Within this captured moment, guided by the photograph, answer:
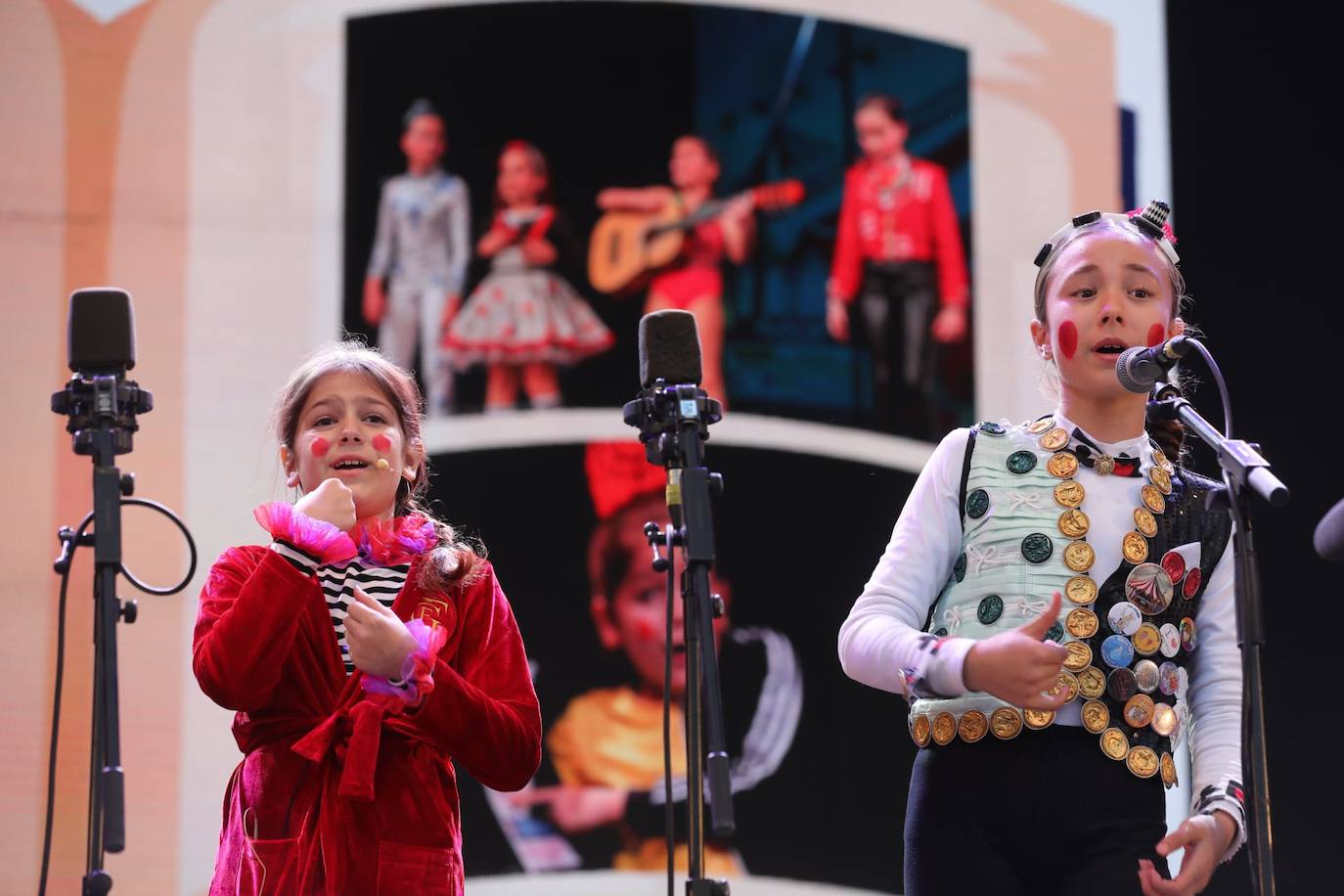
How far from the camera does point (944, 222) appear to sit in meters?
4.03

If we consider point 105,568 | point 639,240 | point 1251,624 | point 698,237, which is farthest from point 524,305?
point 1251,624

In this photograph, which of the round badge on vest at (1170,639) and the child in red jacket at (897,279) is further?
the child in red jacket at (897,279)

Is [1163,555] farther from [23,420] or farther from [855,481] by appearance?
[23,420]

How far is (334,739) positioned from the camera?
86.4 inches

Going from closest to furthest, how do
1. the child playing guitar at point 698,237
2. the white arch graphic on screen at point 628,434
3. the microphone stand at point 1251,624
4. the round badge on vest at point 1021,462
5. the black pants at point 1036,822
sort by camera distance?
the microphone stand at point 1251,624 < the black pants at point 1036,822 < the round badge on vest at point 1021,462 < the white arch graphic on screen at point 628,434 < the child playing guitar at point 698,237

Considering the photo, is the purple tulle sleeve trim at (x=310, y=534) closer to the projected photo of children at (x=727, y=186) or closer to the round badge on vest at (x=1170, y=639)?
the round badge on vest at (x=1170, y=639)

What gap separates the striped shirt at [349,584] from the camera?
7.49ft

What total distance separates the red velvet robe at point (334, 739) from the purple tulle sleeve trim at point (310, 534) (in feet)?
0.12

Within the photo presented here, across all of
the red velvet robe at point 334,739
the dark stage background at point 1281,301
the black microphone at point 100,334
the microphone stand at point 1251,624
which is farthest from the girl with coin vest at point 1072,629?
the dark stage background at point 1281,301

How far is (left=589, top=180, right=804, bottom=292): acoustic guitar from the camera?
12.9 ft

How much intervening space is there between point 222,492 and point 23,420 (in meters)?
0.47

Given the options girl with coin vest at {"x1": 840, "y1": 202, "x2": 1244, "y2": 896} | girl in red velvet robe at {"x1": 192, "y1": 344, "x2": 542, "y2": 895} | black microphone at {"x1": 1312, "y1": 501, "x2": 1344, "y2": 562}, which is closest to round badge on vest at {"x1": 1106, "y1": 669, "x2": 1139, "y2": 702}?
girl with coin vest at {"x1": 840, "y1": 202, "x2": 1244, "y2": 896}

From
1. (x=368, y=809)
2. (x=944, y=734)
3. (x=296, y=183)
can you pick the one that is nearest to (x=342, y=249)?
(x=296, y=183)

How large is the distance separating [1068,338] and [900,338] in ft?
5.62
